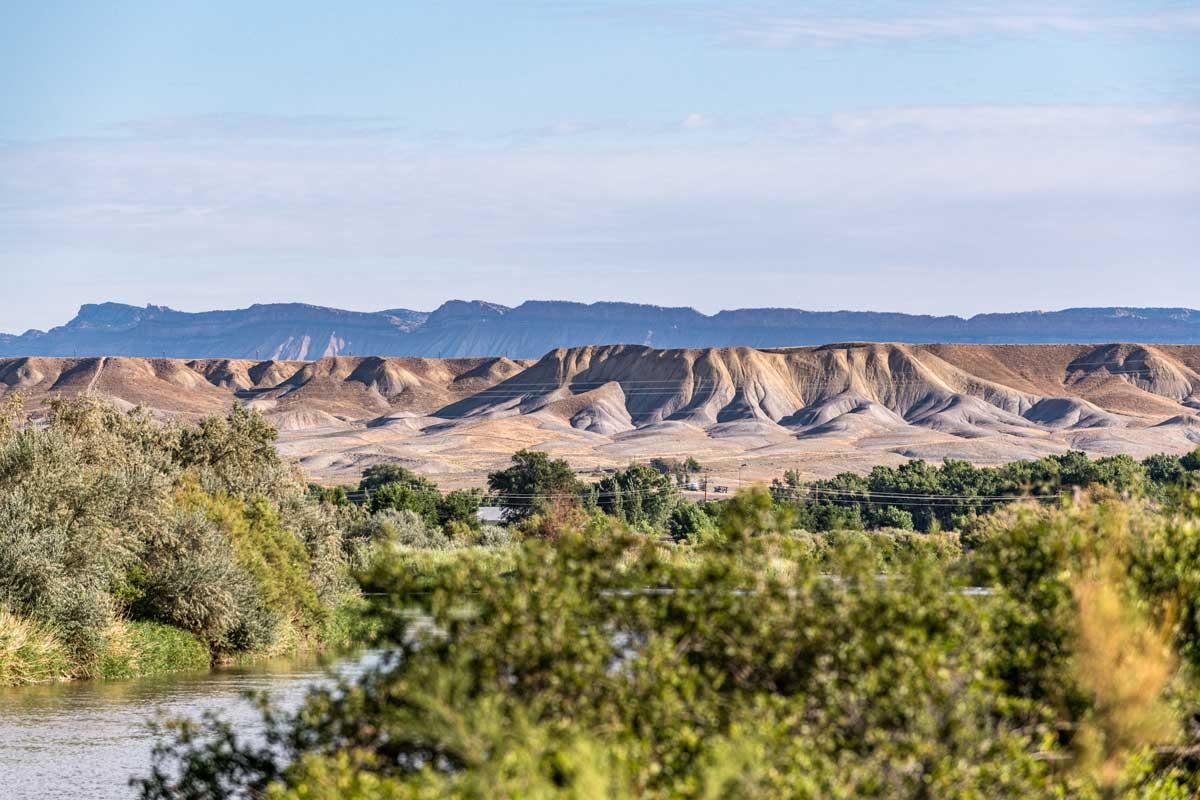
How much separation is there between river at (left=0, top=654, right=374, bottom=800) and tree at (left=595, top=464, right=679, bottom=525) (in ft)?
207

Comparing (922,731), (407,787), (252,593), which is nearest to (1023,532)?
(922,731)

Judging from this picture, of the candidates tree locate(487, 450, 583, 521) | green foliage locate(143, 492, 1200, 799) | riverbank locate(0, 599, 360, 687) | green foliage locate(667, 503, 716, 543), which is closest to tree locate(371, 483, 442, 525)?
tree locate(487, 450, 583, 521)

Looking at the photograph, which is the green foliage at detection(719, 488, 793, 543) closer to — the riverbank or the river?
the river

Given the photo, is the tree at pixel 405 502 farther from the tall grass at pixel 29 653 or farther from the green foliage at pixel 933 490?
the tall grass at pixel 29 653

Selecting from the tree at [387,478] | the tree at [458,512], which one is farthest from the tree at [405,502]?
the tree at [387,478]

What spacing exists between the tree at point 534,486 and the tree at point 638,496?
2107mm

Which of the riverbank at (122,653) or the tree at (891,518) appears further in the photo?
the tree at (891,518)

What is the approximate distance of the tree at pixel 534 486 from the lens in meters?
111

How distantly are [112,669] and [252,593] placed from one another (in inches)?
262

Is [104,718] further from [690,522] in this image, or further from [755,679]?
[690,522]

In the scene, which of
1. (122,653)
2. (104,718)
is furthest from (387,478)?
(104,718)

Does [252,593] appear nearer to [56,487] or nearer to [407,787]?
[56,487]

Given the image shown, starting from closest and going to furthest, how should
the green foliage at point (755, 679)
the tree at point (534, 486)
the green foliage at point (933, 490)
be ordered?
the green foliage at point (755, 679)
the green foliage at point (933, 490)
the tree at point (534, 486)

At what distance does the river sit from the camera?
99.8ft
